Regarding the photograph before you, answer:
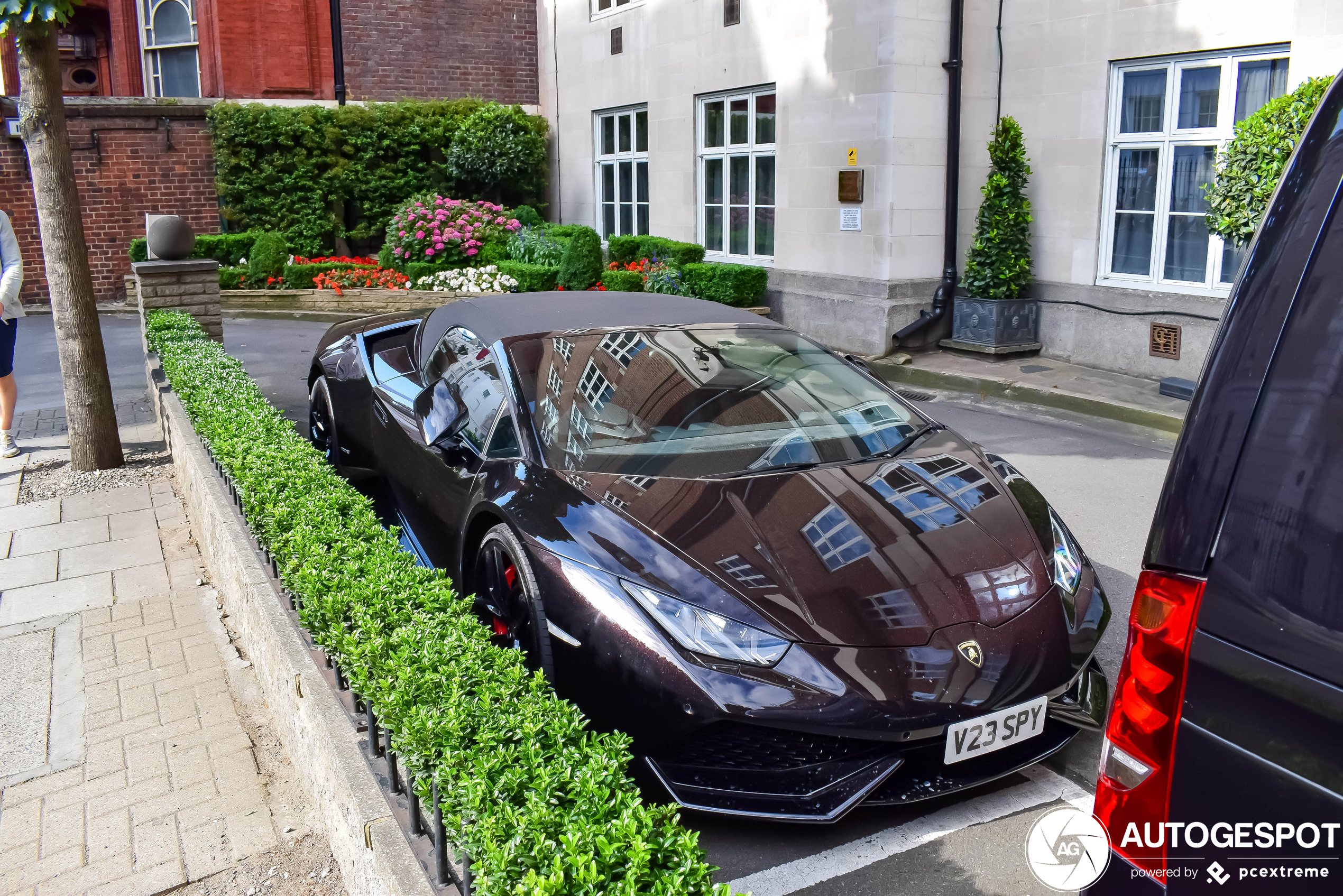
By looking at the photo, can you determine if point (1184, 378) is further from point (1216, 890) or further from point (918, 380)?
point (1216, 890)

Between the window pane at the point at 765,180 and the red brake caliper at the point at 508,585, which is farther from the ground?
the window pane at the point at 765,180

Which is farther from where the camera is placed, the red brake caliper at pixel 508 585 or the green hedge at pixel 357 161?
the green hedge at pixel 357 161

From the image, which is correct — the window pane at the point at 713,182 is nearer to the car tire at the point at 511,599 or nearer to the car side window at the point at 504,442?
the car side window at the point at 504,442

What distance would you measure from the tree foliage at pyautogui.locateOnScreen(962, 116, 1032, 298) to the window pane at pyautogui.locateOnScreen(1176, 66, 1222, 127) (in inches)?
59.8

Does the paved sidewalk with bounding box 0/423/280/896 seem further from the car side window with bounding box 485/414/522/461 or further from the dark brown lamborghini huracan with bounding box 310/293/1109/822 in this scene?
the car side window with bounding box 485/414/522/461

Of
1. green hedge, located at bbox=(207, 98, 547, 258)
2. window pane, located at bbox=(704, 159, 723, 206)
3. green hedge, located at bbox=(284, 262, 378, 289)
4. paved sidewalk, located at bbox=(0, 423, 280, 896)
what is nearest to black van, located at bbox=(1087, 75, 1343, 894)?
paved sidewalk, located at bbox=(0, 423, 280, 896)

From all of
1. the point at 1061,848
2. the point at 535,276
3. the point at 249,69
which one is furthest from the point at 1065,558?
the point at 249,69

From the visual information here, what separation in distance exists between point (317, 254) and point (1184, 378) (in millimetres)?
13666

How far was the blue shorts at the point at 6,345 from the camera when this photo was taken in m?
7.54

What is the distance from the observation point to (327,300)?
15.2 meters

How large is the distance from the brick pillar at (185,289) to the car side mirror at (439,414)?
5.61 m

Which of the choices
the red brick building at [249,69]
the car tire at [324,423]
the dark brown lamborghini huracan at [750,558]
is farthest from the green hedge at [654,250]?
the dark brown lamborghini huracan at [750,558]

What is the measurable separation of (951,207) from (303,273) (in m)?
9.65

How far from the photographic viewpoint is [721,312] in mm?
5145
